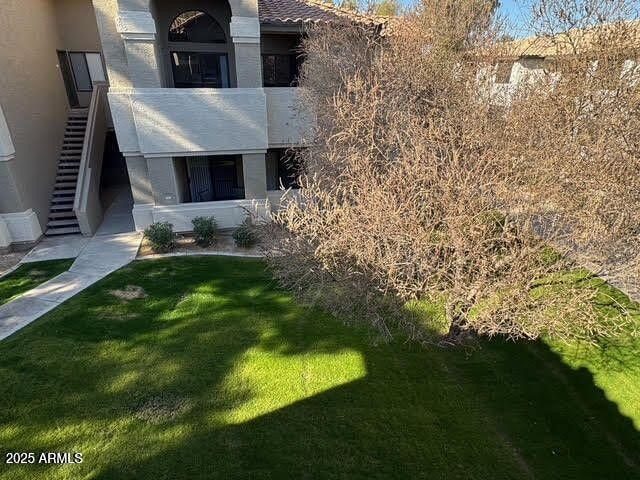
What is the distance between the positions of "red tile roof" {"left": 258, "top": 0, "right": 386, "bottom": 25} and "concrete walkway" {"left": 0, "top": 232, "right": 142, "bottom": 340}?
8.52 meters

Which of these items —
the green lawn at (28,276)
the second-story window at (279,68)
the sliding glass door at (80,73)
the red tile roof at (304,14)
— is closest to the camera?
the green lawn at (28,276)

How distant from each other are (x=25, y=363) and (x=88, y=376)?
125cm

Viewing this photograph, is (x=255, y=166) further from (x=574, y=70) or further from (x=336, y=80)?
(x=574, y=70)

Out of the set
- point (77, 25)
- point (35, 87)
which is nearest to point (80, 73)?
point (77, 25)

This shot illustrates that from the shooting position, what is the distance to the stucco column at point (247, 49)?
35.3 feet

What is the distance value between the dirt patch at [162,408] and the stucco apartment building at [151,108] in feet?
18.8

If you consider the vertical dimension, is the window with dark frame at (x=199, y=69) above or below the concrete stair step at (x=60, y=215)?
above

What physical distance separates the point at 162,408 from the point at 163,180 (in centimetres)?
790

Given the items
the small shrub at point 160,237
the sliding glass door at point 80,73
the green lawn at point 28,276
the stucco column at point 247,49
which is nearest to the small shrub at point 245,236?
the small shrub at point 160,237

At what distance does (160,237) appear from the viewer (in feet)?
35.7

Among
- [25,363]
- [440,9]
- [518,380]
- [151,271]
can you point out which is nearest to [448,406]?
[518,380]

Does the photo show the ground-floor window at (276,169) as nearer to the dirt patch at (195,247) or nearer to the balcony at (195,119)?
the balcony at (195,119)

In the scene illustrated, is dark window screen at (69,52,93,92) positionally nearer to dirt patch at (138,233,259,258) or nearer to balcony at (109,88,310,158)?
balcony at (109,88,310,158)

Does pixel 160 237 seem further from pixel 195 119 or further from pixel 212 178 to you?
pixel 212 178
